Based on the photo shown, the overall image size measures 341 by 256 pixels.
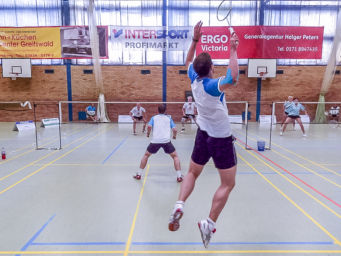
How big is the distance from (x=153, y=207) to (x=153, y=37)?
1430 cm

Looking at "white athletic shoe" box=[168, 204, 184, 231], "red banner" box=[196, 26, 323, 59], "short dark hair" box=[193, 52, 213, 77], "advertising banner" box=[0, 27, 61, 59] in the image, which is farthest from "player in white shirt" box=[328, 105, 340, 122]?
"advertising banner" box=[0, 27, 61, 59]

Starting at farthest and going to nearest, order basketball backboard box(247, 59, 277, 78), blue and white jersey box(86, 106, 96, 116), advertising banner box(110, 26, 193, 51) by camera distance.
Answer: basketball backboard box(247, 59, 277, 78)
blue and white jersey box(86, 106, 96, 116)
advertising banner box(110, 26, 193, 51)

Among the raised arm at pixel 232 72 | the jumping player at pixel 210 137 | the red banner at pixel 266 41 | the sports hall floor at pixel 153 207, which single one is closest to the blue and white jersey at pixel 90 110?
the red banner at pixel 266 41

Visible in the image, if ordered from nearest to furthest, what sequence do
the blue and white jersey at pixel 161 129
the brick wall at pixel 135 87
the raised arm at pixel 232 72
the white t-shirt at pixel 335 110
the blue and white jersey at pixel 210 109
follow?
1. the raised arm at pixel 232 72
2. the blue and white jersey at pixel 210 109
3. the blue and white jersey at pixel 161 129
4. the white t-shirt at pixel 335 110
5. the brick wall at pixel 135 87

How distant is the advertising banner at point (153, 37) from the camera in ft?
53.6

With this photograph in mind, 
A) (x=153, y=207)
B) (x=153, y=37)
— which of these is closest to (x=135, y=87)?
(x=153, y=37)

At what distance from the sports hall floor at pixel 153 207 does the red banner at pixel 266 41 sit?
10577 millimetres

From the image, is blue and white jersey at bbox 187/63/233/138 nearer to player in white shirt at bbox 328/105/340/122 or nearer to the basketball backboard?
the basketball backboard

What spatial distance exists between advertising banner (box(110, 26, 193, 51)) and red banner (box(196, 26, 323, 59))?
1176mm

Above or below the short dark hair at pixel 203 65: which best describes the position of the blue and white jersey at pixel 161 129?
below

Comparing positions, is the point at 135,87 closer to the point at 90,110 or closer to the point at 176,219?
the point at 90,110

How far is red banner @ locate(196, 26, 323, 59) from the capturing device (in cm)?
1617

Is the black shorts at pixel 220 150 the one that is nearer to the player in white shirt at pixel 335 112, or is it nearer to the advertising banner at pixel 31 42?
the advertising banner at pixel 31 42

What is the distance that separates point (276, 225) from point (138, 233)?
6.07 ft
